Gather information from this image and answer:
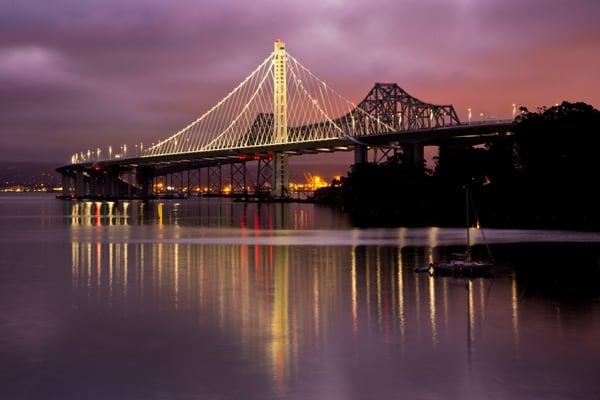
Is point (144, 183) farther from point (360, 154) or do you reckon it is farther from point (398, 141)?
point (398, 141)

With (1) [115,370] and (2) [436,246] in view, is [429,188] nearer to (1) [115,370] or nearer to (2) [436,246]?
(2) [436,246]

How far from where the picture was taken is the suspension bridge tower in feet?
407

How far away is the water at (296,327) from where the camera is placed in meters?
15.0

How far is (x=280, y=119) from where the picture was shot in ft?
409

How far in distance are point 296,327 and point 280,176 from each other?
359ft

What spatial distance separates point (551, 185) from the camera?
211 feet

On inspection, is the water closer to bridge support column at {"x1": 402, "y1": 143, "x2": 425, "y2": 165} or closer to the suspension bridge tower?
bridge support column at {"x1": 402, "y1": 143, "x2": 425, "y2": 165}

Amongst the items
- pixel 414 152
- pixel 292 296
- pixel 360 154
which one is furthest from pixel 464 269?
pixel 360 154

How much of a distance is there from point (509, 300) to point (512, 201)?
45537mm

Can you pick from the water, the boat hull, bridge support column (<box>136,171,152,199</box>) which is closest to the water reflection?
the water

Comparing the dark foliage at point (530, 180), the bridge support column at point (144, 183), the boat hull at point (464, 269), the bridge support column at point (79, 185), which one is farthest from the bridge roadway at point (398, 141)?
the boat hull at point (464, 269)

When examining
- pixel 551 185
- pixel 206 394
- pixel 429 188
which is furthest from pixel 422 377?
pixel 429 188

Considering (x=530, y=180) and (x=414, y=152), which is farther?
(x=414, y=152)

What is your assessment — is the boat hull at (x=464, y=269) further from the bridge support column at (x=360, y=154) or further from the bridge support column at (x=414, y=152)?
the bridge support column at (x=360, y=154)
